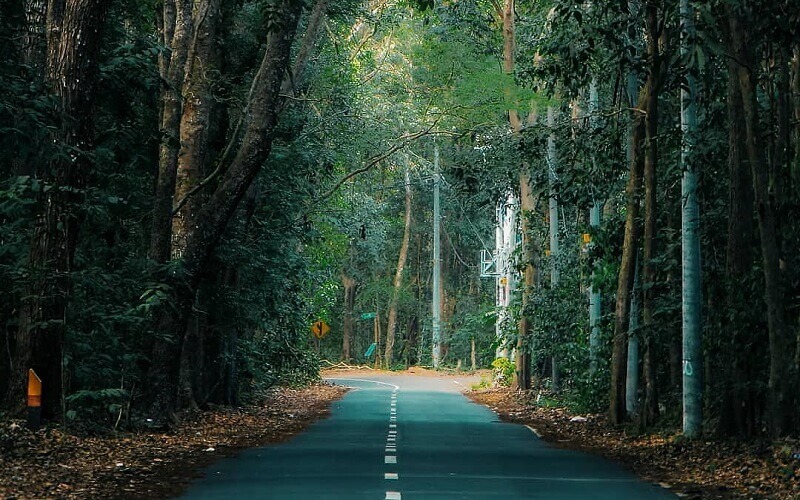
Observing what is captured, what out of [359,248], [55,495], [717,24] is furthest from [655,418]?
[359,248]

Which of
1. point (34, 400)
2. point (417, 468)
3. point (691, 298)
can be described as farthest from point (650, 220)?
point (34, 400)

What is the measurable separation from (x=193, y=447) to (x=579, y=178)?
9.03m

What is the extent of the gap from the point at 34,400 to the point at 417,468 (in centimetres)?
544

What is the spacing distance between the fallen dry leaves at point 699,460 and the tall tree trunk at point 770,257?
56cm

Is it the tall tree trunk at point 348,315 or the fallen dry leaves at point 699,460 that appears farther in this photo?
the tall tree trunk at point 348,315

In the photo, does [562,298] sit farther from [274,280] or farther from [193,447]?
[193,447]

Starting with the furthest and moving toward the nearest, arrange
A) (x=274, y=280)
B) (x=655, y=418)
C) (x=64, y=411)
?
1. (x=274, y=280)
2. (x=655, y=418)
3. (x=64, y=411)

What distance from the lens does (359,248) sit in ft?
262

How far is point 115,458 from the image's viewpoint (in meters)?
18.7

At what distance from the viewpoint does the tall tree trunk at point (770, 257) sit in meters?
18.2

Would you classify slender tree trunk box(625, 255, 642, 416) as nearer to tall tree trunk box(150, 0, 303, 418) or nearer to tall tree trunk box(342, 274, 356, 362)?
tall tree trunk box(150, 0, 303, 418)

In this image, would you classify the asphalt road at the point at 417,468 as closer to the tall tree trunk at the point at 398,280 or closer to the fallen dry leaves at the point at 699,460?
the fallen dry leaves at the point at 699,460

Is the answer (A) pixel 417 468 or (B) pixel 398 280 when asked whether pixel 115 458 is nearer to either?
(A) pixel 417 468

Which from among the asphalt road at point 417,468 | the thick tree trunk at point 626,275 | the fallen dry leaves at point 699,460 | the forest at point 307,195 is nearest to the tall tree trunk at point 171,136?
the forest at point 307,195
